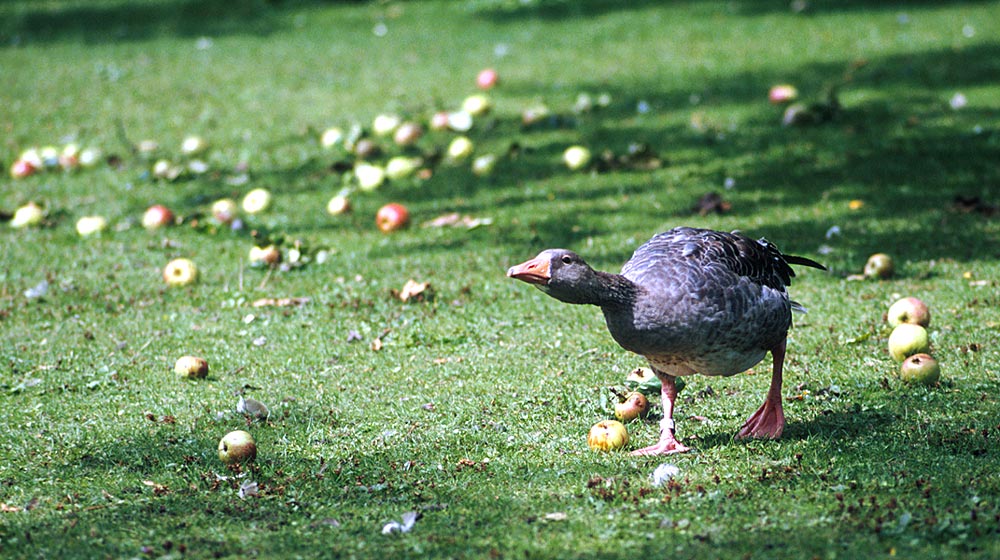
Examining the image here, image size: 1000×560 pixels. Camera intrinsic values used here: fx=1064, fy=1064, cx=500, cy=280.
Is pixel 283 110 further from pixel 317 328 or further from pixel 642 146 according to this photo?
pixel 317 328

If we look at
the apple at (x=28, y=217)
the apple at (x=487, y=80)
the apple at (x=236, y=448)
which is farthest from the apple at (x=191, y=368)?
the apple at (x=487, y=80)

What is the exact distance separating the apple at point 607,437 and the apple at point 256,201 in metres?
6.39

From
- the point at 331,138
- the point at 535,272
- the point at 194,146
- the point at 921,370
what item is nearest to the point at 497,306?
the point at 921,370

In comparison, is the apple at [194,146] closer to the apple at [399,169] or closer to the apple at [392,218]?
the apple at [399,169]

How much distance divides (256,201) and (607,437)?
6.55 m

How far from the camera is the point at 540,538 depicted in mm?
4926

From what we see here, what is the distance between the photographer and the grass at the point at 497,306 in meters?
5.21

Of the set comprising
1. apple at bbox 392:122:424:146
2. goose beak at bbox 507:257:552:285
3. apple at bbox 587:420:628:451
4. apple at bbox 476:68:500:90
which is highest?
goose beak at bbox 507:257:552:285

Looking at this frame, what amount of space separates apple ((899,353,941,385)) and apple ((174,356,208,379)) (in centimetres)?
474

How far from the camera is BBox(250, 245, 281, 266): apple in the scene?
985 cm

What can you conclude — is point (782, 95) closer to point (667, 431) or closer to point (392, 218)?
point (392, 218)

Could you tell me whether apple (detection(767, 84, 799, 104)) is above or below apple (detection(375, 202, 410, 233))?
above

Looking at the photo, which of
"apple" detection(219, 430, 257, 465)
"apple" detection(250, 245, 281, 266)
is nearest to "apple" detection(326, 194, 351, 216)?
"apple" detection(250, 245, 281, 266)

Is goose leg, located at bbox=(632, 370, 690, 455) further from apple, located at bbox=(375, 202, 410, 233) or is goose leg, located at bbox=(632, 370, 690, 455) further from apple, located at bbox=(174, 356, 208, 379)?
apple, located at bbox=(375, 202, 410, 233)
